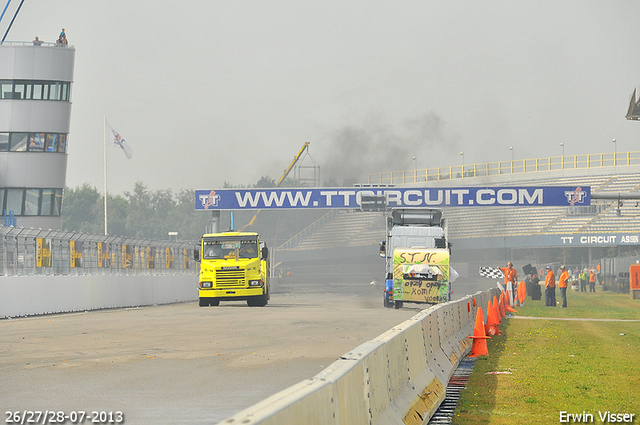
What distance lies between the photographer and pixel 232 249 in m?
30.2

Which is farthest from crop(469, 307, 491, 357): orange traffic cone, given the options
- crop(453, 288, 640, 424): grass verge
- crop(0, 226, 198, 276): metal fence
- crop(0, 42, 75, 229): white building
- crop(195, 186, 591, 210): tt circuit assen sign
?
crop(0, 42, 75, 229): white building

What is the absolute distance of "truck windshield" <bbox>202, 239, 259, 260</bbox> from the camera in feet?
98.9

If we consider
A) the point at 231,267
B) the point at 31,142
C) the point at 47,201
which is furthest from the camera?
the point at 47,201

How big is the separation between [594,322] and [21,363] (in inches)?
726

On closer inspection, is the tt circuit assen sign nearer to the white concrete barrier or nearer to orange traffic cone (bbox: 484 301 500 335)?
the white concrete barrier

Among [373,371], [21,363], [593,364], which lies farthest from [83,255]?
[373,371]

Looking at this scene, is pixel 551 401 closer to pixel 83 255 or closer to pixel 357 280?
pixel 83 255

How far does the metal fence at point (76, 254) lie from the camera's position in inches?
961

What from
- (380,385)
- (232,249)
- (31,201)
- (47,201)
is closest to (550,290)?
(232,249)

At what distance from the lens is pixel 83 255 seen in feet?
95.2

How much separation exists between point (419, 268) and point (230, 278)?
702 cm

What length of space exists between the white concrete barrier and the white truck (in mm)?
9947

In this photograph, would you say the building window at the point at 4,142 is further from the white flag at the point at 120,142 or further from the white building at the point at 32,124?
the white flag at the point at 120,142

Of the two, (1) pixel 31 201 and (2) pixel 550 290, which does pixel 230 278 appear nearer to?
(2) pixel 550 290
